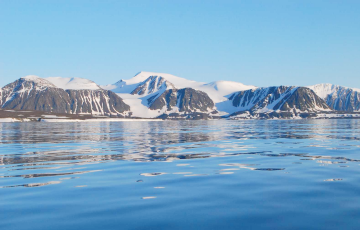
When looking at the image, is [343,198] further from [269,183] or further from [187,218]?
[187,218]

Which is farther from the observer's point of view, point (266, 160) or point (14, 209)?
point (266, 160)

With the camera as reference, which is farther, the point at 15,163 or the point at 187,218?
the point at 15,163

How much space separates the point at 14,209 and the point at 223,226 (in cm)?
667

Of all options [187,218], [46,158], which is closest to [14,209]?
[187,218]

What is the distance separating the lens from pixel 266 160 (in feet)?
78.6

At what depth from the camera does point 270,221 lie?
10.3 m

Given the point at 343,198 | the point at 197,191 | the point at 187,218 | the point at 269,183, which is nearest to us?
the point at 187,218

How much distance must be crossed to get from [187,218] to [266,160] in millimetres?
14311

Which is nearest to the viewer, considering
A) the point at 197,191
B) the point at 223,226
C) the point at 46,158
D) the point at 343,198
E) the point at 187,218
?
the point at 223,226

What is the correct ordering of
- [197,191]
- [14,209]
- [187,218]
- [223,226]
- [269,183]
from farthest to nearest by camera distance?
[269,183] → [197,191] → [14,209] → [187,218] → [223,226]

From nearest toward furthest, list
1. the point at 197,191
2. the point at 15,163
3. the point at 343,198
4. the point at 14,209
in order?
the point at 14,209, the point at 343,198, the point at 197,191, the point at 15,163

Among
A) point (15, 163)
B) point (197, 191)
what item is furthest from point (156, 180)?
point (15, 163)

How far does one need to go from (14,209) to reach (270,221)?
7.92 meters

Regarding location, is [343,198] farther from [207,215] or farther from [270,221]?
[207,215]
